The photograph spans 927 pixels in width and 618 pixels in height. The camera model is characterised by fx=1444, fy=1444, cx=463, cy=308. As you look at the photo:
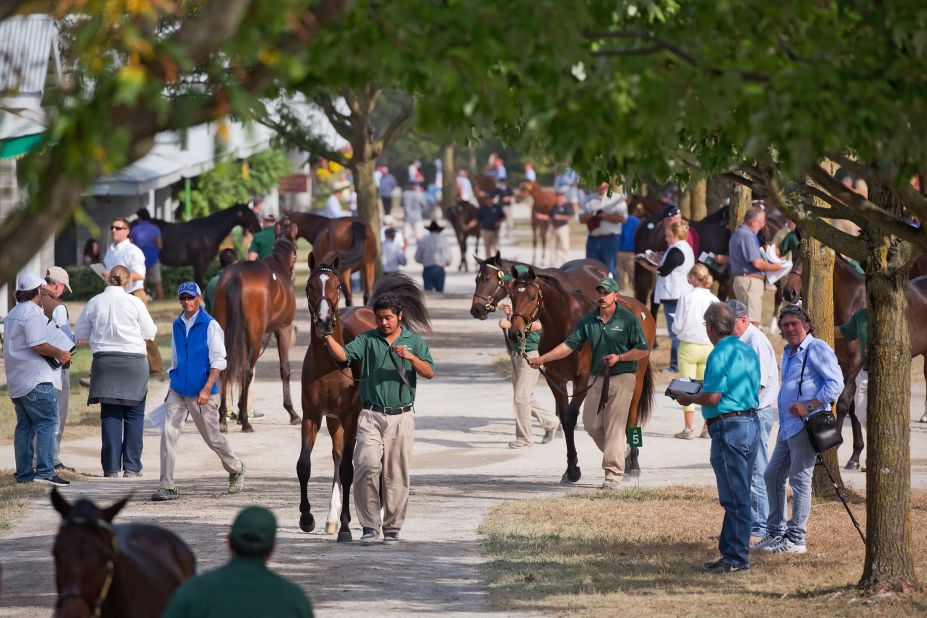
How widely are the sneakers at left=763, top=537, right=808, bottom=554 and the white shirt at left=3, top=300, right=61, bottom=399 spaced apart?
268 inches

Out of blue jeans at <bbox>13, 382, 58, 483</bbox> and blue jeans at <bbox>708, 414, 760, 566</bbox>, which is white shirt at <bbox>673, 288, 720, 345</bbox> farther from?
blue jeans at <bbox>13, 382, 58, 483</bbox>

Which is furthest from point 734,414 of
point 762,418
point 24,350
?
point 24,350

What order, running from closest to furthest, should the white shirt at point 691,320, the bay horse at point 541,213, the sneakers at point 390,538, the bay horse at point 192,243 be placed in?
the sneakers at point 390,538 < the white shirt at point 691,320 < the bay horse at point 192,243 < the bay horse at point 541,213

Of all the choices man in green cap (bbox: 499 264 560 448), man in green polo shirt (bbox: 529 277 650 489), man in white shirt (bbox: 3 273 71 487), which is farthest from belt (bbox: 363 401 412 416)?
man in white shirt (bbox: 3 273 71 487)

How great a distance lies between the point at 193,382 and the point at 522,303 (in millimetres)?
3322

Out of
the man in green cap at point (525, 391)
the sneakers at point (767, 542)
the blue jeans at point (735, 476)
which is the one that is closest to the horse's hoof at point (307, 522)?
the blue jeans at point (735, 476)

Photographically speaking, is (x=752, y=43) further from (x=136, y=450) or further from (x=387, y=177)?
(x=387, y=177)

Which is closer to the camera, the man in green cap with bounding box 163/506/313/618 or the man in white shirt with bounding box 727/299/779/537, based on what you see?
the man in green cap with bounding box 163/506/313/618

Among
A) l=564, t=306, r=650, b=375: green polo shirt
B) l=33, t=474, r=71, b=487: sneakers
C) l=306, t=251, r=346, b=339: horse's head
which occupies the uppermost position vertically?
l=306, t=251, r=346, b=339: horse's head

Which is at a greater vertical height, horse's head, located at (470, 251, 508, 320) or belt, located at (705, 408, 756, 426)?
horse's head, located at (470, 251, 508, 320)

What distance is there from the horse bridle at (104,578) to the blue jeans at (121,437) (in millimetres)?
8763

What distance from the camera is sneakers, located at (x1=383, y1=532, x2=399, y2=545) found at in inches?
443

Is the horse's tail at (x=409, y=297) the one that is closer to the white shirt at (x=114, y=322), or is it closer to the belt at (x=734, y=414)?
the white shirt at (x=114, y=322)

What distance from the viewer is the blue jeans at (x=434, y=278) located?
105 feet
